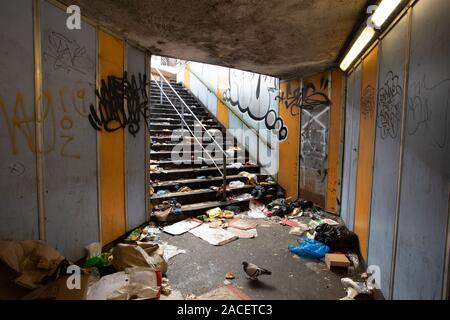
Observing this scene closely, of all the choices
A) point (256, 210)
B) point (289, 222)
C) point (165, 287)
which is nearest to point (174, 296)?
point (165, 287)

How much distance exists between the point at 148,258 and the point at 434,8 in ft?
11.0

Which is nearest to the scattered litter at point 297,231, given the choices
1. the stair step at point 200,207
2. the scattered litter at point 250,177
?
the stair step at point 200,207

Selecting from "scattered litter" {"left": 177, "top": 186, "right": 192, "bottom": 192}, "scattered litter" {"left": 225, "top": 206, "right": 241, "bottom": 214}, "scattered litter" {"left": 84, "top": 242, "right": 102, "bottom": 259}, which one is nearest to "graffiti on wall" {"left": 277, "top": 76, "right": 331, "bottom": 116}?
"scattered litter" {"left": 225, "top": 206, "right": 241, "bottom": 214}

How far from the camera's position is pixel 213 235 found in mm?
4273

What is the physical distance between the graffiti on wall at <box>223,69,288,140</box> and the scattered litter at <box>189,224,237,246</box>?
10.3 ft

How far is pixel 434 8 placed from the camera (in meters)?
1.76

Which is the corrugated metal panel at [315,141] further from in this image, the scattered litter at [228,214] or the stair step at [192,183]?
the scattered litter at [228,214]

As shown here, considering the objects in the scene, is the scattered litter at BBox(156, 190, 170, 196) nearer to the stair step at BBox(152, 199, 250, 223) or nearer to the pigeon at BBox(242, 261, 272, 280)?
the stair step at BBox(152, 199, 250, 223)

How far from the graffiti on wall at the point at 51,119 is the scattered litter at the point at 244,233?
270 centimetres

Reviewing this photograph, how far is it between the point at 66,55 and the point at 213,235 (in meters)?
3.20

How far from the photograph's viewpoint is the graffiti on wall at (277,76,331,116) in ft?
17.9

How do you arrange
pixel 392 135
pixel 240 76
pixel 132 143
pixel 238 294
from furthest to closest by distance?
1. pixel 240 76
2. pixel 132 143
3. pixel 238 294
4. pixel 392 135

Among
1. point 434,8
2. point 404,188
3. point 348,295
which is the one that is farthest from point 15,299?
point 434,8

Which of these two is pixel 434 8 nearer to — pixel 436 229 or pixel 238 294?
pixel 436 229
